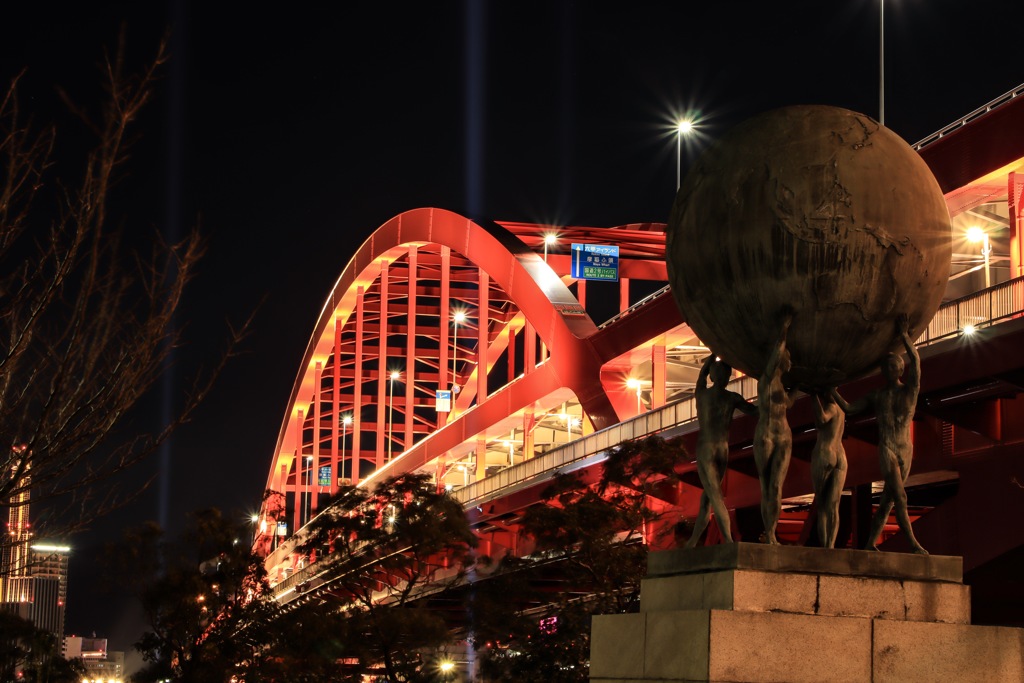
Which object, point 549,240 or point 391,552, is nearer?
point 391,552

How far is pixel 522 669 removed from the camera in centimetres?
3731

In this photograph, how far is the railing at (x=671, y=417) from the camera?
94.5 ft

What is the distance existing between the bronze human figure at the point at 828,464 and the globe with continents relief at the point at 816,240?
0.87 ft

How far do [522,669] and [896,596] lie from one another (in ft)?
81.4

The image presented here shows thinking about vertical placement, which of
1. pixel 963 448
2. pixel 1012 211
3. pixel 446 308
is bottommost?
pixel 963 448

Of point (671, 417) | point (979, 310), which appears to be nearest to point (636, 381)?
point (671, 417)

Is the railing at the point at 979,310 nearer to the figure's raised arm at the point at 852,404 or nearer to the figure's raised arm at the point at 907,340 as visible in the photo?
the figure's raised arm at the point at 852,404

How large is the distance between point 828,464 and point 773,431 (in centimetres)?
68

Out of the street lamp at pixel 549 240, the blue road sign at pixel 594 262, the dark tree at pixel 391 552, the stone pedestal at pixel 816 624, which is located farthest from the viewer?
the street lamp at pixel 549 240

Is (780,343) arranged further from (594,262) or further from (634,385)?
(594,262)

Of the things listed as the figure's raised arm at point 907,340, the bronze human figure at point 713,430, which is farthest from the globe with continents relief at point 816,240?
the bronze human figure at point 713,430

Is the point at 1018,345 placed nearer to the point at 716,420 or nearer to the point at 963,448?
the point at 963,448

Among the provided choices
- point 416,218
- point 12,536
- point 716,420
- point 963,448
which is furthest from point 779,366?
point 416,218

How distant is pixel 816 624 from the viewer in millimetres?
12906
